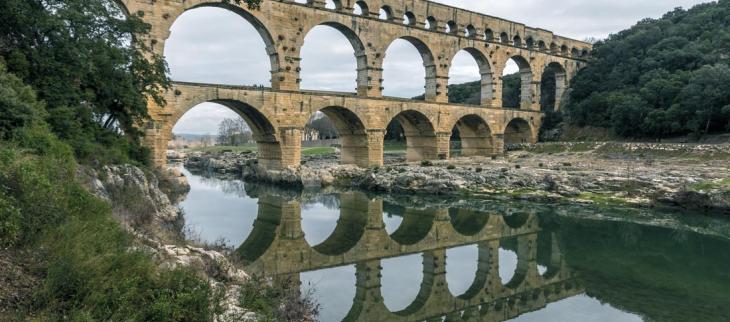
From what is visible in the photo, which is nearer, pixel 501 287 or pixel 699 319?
pixel 699 319

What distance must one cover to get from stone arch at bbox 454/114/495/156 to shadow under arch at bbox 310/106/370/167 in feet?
32.4

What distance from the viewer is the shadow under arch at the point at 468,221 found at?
14.9 m

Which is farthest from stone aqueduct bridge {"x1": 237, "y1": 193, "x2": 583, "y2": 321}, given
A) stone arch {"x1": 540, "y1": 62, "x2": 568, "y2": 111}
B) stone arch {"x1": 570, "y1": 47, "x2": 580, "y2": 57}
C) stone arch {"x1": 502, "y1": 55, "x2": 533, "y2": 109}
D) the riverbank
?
stone arch {"x1": 570, "y1": 47, "x2": 580, "y2": 57}

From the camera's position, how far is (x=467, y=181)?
75.1 feet

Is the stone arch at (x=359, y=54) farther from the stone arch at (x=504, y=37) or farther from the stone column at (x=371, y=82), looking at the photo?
the stone arch at (x=504, y=37)

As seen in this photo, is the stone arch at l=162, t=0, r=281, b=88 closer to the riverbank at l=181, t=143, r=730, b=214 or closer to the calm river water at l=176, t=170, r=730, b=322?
the riverbank at l=181, t=143, r=730, b=214

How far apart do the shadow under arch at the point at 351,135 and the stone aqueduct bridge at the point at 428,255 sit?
10.5m

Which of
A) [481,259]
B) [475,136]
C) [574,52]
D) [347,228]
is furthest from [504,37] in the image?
[481,259]

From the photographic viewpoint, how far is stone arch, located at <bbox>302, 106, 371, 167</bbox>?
28.8 meters

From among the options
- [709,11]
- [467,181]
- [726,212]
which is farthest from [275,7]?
[709,11]

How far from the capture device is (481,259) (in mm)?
11875

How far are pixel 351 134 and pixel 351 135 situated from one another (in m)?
0.06

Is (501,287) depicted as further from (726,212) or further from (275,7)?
(275,7)

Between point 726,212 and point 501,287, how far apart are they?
37.5 feet
